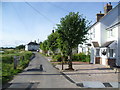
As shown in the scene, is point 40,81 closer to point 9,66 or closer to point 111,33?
point 9,66

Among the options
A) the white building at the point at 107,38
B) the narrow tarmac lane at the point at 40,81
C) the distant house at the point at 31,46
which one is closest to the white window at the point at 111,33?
the white building at the point at 107,38

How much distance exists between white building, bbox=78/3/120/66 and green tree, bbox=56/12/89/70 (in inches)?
145

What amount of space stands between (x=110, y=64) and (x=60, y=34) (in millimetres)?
7712

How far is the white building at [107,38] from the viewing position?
2098cm

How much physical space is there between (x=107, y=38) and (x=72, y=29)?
8426 millimetres

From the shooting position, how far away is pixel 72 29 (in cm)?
1802

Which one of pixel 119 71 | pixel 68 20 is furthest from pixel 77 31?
pixel 119 71

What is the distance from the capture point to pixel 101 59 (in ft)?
81.8

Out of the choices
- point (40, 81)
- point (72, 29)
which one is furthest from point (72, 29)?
point (40, 81)

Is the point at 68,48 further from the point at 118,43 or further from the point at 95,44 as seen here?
the point at 95,44

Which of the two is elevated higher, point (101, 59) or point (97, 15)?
point (97, 15)

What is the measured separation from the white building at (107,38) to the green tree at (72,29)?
369 centimetres

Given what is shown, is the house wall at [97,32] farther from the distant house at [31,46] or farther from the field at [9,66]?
the distant house at [31,46]

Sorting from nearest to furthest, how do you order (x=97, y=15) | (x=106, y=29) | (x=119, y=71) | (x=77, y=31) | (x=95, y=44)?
(x=119, y=71)
(x=77, y=31)
(x=106, y=29)
(x=95, y=44)
(x=97, y=15)
